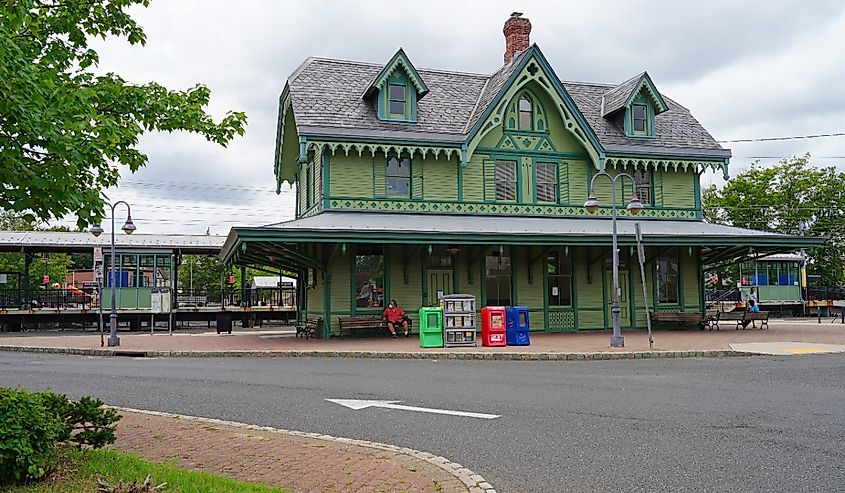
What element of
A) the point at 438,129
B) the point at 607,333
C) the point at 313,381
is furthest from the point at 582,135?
the point at 313,381

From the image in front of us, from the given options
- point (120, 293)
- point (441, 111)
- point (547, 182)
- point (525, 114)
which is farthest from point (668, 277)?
point (120, 293)

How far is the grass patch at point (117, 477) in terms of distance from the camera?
569 centimetres

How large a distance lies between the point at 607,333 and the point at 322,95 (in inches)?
510

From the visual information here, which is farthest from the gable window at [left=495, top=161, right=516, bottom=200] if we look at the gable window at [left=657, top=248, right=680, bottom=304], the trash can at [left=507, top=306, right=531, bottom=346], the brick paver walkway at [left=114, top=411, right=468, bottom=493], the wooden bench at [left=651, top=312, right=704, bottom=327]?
the brick paver walkway at [left=114, top=411, right=468, bottom=493]

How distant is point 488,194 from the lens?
2759cm

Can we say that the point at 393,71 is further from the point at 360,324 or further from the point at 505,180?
the point at 360,324

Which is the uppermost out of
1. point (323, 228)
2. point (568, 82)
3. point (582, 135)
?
point (568, 82)

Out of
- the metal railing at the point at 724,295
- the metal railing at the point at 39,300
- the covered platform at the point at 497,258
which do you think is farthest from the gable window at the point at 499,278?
the metal railing at the point at 724,295

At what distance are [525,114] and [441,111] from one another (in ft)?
10.2

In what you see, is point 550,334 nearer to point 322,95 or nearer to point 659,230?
point 659,230

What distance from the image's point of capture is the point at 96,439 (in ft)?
21.5

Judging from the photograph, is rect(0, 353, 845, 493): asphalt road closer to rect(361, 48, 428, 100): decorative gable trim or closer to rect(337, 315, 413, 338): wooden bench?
rect(337, 315, 413, 338): wooden bench

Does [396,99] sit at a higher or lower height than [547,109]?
higher

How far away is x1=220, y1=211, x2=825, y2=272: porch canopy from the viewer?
896 inches
